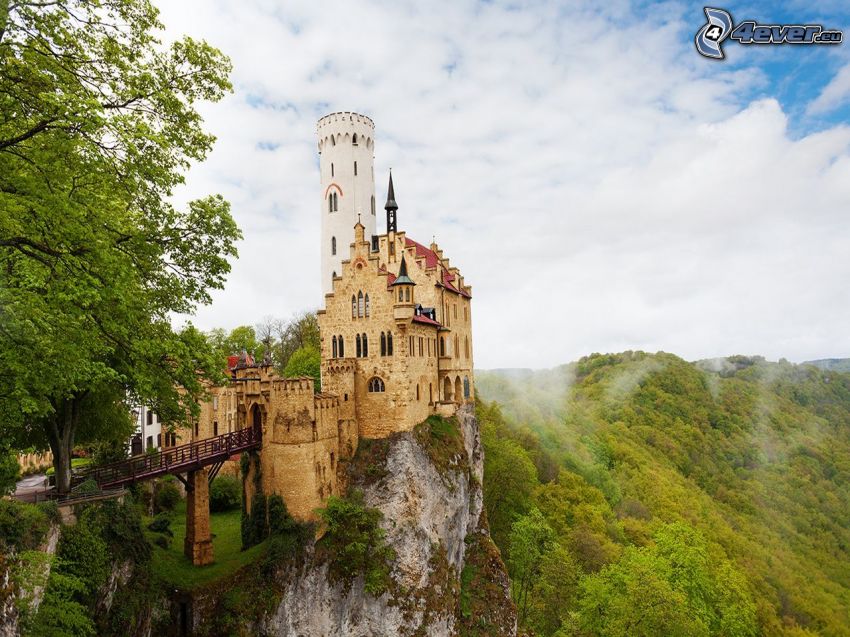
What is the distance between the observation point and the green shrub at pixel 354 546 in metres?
28.6

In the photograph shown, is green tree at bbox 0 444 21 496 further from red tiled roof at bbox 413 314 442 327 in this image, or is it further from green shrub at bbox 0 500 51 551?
red tiled roof at bbox 413 314 442 327

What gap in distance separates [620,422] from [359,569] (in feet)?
321

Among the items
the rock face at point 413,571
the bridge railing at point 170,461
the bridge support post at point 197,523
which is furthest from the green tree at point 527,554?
the bridge support post at point 197,523

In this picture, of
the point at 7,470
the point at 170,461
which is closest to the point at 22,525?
the point at 7,470

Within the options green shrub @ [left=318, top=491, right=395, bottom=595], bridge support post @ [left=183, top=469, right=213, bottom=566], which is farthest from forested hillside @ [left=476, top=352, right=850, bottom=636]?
bridge support post @ [left=183, top=469, right=213, bottom=566]

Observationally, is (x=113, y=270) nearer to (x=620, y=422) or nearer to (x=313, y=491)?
(x=313, y=491)

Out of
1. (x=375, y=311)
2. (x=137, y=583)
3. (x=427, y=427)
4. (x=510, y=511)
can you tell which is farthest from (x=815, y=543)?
(x=137, y=583)

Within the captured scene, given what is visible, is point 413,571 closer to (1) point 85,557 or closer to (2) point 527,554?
(2) point 527,554

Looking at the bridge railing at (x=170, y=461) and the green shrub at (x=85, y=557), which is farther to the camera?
the bridge railing at (x=170, y=461)

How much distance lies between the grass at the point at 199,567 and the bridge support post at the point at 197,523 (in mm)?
452

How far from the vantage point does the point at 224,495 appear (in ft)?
121

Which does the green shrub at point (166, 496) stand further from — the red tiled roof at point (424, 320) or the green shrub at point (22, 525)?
the red tiled roof at point (424, 320)

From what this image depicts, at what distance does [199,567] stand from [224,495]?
1172cm

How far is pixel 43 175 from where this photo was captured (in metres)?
11.6
